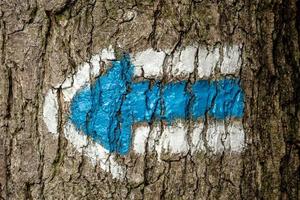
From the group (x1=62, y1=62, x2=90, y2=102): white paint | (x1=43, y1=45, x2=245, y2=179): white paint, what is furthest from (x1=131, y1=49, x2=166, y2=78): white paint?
(x1=62, y1=62, x2=90, y2=102): white paint

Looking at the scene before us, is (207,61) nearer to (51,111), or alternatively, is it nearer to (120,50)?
(120,50)

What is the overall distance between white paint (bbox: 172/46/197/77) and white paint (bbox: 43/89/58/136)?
289 millimetres

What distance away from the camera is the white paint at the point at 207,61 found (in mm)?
1293

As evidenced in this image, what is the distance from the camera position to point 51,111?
1279mm

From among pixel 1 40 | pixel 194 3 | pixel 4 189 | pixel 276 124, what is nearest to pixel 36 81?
pixel 1 40

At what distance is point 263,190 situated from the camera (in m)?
1.38

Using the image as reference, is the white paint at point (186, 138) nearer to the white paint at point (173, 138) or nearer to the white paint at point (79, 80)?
the white paint at point (173, 138)

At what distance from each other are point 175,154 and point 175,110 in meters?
0.11

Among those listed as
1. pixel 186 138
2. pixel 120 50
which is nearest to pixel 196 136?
pixel 186 138

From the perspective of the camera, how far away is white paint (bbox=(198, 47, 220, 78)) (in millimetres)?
1293

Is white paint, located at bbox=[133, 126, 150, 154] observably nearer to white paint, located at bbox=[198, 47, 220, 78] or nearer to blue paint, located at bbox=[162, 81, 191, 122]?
blue paint, located at bbox=[162, 81, 191, 122]

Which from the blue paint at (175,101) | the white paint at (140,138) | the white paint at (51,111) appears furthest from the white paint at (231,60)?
the white paint at (51,111)

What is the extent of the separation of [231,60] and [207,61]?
6 cm

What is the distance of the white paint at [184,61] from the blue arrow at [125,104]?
26 millimetres
